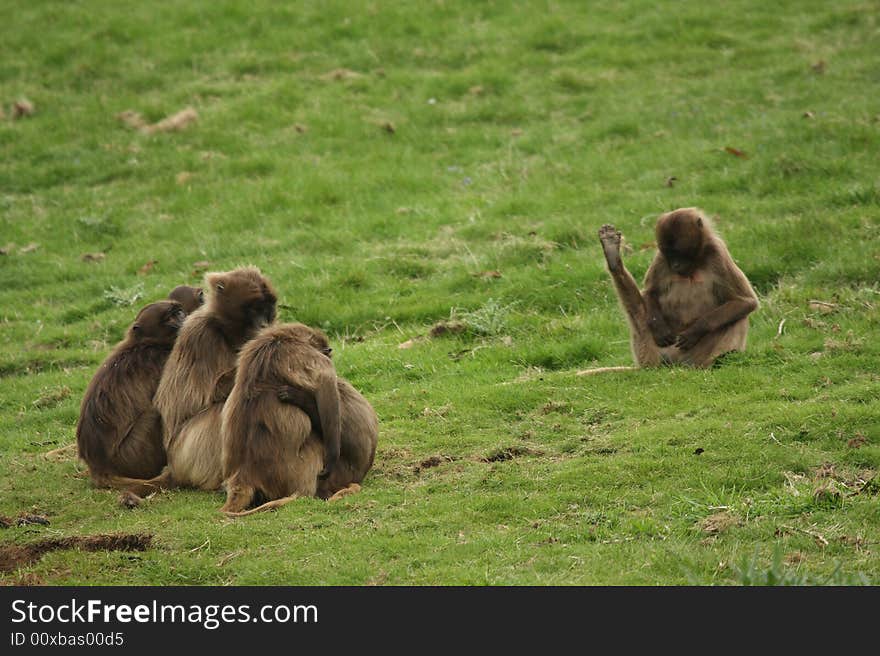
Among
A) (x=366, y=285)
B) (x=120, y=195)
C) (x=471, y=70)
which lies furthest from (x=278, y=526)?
(x=471, y=70)

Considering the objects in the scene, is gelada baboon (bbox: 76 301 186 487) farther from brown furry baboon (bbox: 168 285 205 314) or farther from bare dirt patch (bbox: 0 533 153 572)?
bare dirt patch (bbox: 0 533 153 572)

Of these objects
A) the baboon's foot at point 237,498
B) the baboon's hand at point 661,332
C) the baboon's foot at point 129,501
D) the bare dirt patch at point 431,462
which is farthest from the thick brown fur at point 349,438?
the baboon's hand at point 661,332

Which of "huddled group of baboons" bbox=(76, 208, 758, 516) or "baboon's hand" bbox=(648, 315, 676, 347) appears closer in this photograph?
"huddled group of baboons" bbox=(76, 208, 758, 516)

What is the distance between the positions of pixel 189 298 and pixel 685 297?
456 cm

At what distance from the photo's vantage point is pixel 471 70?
832 inches

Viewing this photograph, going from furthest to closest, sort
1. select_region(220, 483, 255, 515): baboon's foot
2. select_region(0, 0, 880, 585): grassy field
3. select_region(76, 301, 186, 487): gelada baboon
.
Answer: select_region(76, 301, 186, 487): gelada baboon < select_region(220, 483, 255, 515): baboon's foot < select_region(0, 0, 880, 585): grassy field

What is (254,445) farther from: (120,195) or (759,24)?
(759,24)

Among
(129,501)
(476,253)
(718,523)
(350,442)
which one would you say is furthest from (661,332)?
(129,501)

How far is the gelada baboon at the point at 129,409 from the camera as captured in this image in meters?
10.0

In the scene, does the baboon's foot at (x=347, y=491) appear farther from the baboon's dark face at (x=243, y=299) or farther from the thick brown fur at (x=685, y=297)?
the thick brown fur at (x=685, y=297)

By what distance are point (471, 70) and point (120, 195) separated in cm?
636

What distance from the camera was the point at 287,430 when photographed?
9.05 metres

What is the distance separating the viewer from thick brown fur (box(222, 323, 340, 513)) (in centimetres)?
903

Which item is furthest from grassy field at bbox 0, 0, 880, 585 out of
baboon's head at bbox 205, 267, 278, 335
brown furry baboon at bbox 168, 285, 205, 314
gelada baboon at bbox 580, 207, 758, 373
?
brown furry baboon at bbox 168, 285, 205, 314
